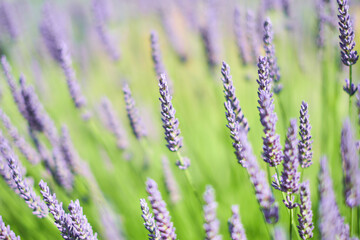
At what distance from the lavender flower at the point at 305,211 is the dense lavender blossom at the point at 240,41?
1.70 metres

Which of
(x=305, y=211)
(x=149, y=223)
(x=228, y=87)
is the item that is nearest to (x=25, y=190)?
(x=149, y=223)

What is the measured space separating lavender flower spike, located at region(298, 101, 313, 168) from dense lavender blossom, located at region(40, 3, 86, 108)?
157 cm

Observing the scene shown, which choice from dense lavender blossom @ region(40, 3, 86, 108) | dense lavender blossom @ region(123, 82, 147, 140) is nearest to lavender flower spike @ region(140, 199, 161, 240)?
dense lavender blossom @ region(123, 82, 147, 140)

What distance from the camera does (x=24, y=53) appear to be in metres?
3.65

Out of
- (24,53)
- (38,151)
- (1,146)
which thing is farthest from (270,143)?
(24,53)

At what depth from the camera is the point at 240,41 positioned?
97.2 inches

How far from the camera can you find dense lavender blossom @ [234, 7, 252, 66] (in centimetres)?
241

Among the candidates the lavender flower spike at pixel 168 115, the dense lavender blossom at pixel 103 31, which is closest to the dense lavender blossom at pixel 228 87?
the lavender flower spike at pixel 168 115

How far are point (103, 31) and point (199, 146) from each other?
158cm

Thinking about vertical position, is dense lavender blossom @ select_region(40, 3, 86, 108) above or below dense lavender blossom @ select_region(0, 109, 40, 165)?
above

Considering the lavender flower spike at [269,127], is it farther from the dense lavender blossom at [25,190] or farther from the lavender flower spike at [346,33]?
the dense lavender blossom at [25,190]

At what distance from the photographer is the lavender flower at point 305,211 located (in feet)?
3.25

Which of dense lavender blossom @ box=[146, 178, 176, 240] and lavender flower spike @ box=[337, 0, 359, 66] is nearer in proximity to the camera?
dense lavender blossom @ box=[146, 178, 176, 240]

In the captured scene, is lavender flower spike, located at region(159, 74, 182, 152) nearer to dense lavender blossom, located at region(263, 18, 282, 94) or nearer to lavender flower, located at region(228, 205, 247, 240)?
lavender flower, located at region(228, 205, 247, 240)
